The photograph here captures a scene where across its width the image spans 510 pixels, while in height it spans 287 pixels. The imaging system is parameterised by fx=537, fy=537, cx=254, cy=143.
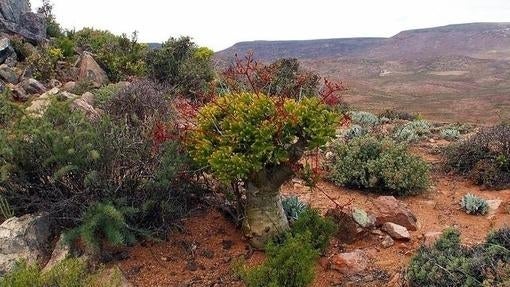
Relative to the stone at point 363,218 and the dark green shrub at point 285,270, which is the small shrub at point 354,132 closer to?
the stone at point 363,218

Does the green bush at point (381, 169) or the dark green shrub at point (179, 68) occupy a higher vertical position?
the dark green shrub at point (179, 68)

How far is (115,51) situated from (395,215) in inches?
428

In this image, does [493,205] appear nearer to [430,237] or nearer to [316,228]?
[430,237]

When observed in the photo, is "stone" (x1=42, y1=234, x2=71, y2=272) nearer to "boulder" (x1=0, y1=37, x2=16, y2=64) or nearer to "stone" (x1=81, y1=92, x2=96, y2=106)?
"stone" (x1=81, y1=92, x2=96, y2=106)

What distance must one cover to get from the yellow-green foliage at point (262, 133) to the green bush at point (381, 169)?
8.69 ft

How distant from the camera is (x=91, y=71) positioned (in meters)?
13.3

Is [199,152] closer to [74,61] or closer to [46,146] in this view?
[46,146]

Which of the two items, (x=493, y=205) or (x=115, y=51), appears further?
(x=115, y=51)

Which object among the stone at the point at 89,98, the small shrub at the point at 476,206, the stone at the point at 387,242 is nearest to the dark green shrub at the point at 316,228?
the stone at the point at 387,242

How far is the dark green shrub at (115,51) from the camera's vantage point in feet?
46.4

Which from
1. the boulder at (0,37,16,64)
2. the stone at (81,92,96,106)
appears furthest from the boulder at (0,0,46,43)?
the stone at (81,92,96,106)

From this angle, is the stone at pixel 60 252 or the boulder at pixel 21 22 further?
the boulder at pixel 21 22

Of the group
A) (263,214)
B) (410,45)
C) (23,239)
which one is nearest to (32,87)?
(23,239)

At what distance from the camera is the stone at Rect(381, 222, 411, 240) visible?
21.2 ft
